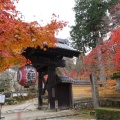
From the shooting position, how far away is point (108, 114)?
11883 mm

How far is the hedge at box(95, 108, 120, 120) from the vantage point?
11344 mm

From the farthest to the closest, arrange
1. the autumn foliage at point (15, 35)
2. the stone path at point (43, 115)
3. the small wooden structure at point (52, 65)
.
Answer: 1. the small wooden structure at point (52, 65)
2. the stone path at point (43, 115)
3. the autumn foliage at point (15, 35)

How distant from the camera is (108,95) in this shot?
2188 centimetres

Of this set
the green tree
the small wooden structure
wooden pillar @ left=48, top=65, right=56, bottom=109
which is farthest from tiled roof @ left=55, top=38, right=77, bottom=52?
the green tree

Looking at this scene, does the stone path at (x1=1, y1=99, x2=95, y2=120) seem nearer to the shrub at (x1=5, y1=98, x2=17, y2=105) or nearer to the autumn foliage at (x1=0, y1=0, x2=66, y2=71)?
the autumn foliage at (x1=0, y1=0, x2=66, y2=71)

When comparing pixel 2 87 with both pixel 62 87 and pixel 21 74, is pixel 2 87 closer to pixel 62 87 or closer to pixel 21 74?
pixel 62 87

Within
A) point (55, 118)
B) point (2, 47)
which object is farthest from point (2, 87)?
point (2, 47)

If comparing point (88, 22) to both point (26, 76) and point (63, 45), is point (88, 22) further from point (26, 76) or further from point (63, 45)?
point (26, 76)

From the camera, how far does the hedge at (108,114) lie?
1134cm

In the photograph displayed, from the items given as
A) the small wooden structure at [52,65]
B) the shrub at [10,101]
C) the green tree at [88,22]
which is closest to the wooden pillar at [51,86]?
the small wooden structure at [52,65]

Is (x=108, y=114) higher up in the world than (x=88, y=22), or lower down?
lower down

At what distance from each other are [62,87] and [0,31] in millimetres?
12557

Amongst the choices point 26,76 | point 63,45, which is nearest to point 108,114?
point 26,76

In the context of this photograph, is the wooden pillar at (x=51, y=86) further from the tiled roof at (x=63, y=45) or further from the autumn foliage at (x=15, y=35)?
the autumn foliage at (x=15, y=35)
